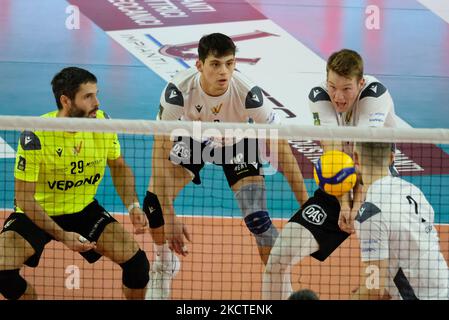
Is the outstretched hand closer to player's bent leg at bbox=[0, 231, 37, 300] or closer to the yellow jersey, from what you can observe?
the yellow jersey

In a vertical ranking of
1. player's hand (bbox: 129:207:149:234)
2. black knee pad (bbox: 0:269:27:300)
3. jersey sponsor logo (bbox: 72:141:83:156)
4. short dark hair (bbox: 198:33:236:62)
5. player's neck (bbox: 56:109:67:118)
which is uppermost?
short dark hair (bbox: 198:33:236:62)

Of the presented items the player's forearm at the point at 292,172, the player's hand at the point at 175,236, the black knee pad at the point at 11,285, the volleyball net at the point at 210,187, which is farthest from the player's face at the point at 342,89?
the black knee pad at the point at 11,285

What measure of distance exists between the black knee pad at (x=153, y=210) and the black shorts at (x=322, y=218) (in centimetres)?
128

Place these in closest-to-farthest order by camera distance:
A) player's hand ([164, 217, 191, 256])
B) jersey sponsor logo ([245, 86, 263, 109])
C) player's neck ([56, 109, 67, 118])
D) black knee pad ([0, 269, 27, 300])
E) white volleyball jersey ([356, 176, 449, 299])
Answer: white volleyball jersey ([356, 176, 449, 299]) < black knee pad ([0, 269, 27, 300]) < player's neck ([56, 109, 67, 118]) < player's hand ([164, 217, 191, 256]) < jersey sponsor logo ([245, 86, 263, 109])

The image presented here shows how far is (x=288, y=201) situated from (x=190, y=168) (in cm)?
226

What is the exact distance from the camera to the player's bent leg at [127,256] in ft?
29.1

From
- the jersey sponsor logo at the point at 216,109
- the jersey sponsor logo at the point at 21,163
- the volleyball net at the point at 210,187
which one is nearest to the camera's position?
the volleyball net at the point at 210,187

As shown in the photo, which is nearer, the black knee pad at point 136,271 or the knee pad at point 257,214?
the black knee pad at point 136,271

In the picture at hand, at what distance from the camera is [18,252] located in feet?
28.4

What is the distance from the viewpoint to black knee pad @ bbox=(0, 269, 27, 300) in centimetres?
859

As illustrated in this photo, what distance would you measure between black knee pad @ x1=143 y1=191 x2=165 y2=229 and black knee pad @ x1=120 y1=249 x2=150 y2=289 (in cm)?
65

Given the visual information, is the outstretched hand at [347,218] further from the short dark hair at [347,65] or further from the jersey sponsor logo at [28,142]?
the jersey sponsor logo at [28,142]

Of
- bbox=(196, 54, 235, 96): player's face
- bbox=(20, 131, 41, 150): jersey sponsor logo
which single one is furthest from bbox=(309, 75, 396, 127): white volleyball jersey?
bbox=(20, 131, 41, 150): jersey sponsor logo

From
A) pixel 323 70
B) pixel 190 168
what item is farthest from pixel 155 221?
pixel 323 70
